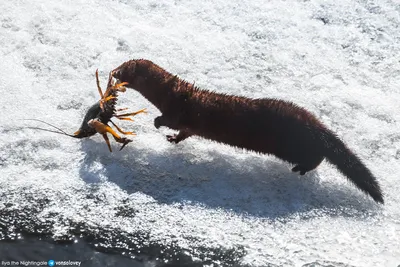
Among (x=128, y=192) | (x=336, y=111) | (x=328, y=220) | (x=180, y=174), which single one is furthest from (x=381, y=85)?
(x=128, y=192)

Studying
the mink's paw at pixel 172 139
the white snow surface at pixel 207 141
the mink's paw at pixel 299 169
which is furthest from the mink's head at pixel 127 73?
the mink's paw at pixel 299 169

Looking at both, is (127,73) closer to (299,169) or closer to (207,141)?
(207,141)

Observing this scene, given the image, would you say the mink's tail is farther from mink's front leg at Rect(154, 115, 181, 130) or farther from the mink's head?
the mink's head

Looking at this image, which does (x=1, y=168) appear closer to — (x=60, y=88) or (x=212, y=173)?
(x=60, y=88)

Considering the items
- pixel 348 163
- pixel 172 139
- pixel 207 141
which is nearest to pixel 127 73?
pixel 172 139

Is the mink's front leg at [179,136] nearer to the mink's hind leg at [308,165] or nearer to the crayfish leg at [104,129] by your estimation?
the crayfish leg at [104,129]

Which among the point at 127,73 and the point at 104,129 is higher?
the point at 127,73

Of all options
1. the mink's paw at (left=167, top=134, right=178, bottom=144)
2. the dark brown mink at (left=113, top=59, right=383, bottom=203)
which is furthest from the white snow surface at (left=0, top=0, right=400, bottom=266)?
the dark brown mink at (left=113, top=59, right=383, bottom=203)
